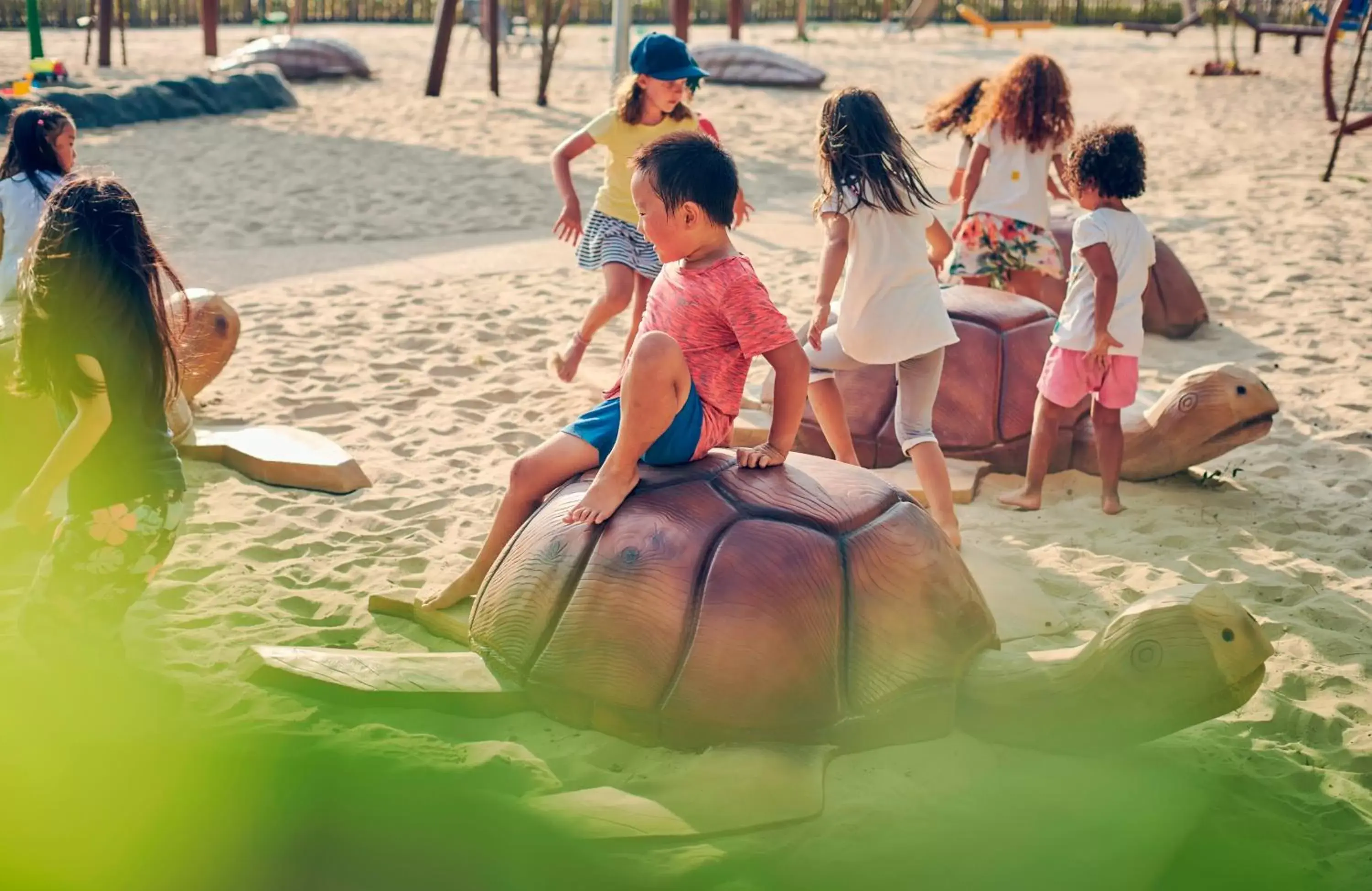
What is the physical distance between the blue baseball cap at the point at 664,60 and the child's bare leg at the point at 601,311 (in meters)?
0.84

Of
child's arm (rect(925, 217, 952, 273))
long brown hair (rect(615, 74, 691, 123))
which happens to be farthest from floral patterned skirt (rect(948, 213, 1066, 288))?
long brown hair (rect(615, 74, 691, 123))

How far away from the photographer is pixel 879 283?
13.6 feet

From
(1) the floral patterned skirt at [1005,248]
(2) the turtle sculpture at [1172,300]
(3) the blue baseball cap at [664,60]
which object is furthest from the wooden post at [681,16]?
(3) the blue baseball cap at [664,60]

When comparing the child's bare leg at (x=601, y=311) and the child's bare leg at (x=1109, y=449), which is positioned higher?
the child's bare leg at (x=601, y=311)

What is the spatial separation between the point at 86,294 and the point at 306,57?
16518 millimetres

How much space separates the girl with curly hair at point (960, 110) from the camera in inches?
234

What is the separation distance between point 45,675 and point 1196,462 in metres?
3.88

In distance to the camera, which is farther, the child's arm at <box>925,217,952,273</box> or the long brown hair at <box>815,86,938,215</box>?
the child's arm at <box>925,217,952,273</box>

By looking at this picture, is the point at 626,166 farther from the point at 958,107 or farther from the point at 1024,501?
the point at 1024,501

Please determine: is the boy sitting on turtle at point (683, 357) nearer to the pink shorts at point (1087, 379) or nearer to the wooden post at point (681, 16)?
the pink shorts at point (1087, 379)

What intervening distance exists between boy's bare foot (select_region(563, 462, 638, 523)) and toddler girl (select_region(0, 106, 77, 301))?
236 cm

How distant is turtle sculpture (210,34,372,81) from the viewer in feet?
59.4

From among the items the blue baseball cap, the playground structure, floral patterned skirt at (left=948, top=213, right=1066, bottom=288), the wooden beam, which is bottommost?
floral patterned skirt at (left=948, top=213, right=1066, bottom=288)

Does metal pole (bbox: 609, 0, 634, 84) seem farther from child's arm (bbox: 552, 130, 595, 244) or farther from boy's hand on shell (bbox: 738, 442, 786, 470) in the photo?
boy's hand on shell (bbox: 738, 442, 786, 470)
